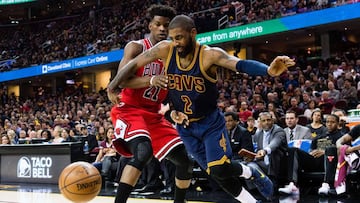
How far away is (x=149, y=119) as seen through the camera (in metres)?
4.07

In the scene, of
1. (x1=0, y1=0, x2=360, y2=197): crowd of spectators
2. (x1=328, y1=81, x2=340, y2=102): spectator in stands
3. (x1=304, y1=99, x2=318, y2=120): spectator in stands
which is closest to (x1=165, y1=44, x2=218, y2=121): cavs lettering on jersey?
(x1=0, y1=0, x2=360, y2=197): crowd of spectators

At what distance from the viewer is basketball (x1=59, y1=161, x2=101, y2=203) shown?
4.12 metres

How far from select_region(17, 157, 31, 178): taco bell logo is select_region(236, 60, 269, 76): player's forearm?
683 cm

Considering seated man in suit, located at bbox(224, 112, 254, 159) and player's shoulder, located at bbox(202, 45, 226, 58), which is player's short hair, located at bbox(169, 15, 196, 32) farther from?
seated man in suit, located at bbox(224, 112, 254, 159)

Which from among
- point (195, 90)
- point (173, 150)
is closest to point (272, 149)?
point (173, 150)

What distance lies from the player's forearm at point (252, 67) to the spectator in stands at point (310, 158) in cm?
299

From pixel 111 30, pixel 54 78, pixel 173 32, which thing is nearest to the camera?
pixel 173 32

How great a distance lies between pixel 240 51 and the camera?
1917 centimetres

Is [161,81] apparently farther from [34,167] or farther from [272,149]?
[34,167]

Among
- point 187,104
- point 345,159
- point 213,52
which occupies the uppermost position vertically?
point 213,52

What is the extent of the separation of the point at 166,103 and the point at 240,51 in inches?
597

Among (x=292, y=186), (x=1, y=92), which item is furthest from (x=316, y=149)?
(x=1, y=92)

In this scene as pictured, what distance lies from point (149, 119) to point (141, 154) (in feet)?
1.31

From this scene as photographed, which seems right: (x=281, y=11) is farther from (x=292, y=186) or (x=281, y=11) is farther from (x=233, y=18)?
(x=292, y=186)
